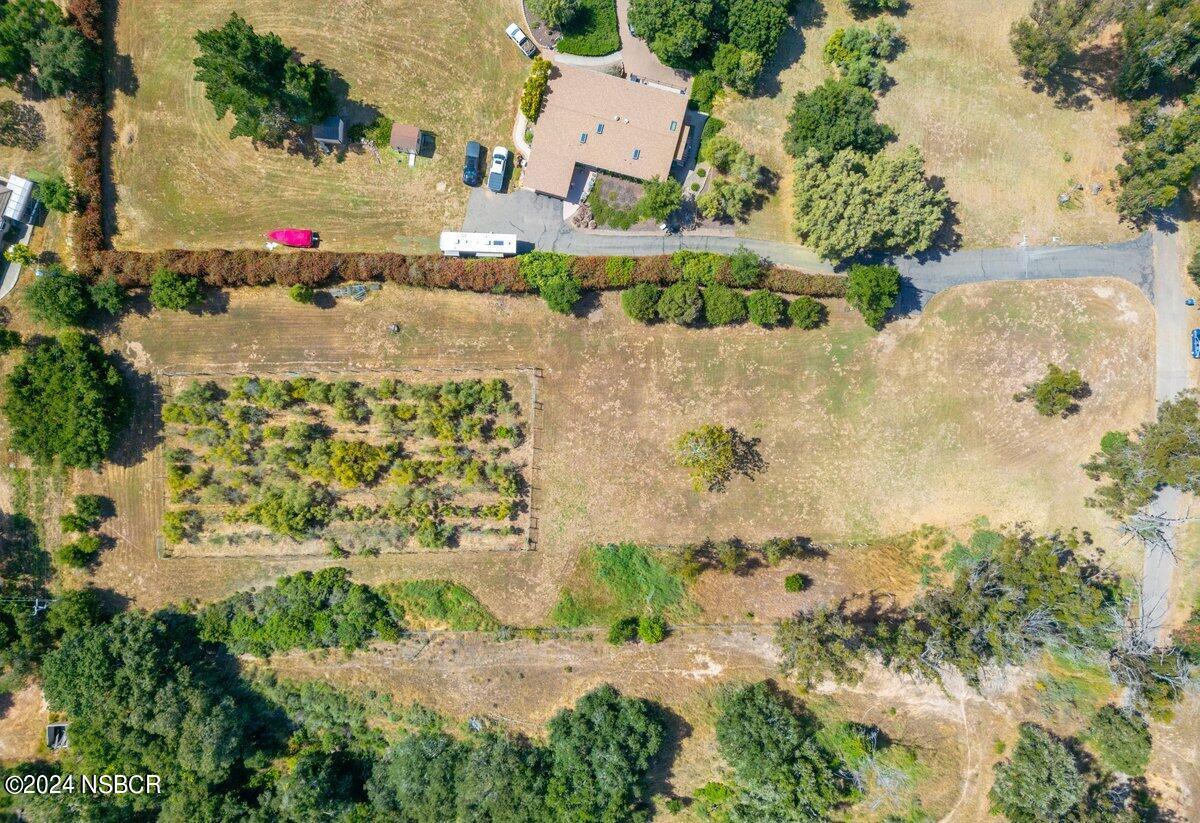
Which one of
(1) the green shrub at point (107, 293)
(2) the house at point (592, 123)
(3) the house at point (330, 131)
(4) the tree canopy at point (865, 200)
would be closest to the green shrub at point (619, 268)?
(2) the house at point (592, 123)

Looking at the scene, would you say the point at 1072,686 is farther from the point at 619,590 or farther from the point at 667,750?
the point at 619,590

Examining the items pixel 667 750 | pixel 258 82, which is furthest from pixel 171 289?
pixel 667 750

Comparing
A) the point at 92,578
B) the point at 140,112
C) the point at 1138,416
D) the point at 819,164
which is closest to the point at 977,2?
the point at 819,164

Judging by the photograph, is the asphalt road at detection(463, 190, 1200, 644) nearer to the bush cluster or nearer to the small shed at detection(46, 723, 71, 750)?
the bush cluster

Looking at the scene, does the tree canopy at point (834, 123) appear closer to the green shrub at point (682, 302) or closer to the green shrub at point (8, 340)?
the green shrub at point (682, 302)

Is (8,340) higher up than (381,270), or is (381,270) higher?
(381,270)

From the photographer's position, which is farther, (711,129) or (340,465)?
(711,129)

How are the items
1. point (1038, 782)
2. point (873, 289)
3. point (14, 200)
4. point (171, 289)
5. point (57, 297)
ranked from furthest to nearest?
point (14, 200) < point (873, 289) < point (171, 289) < point (1038, 782) < point (57, 297)

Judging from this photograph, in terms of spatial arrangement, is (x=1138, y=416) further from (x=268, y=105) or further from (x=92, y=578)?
(x=92, y=578)
